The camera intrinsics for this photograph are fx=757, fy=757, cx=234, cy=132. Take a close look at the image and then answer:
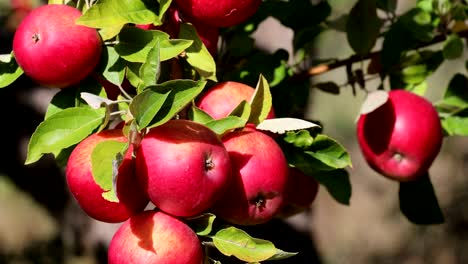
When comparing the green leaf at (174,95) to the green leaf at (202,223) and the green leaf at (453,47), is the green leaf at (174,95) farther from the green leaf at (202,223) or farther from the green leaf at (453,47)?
the green leaf at (453,47)

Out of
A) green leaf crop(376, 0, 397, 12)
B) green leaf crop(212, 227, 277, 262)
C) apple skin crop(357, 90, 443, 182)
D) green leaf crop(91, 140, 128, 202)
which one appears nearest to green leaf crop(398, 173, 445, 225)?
apple skin crop(357, 90, 443, 182)

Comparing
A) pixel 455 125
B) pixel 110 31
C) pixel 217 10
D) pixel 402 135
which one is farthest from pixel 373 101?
pixel 110 31

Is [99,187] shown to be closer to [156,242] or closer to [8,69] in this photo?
[156,242]

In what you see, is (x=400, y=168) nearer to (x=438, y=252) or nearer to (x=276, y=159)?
(x=276, y=159)

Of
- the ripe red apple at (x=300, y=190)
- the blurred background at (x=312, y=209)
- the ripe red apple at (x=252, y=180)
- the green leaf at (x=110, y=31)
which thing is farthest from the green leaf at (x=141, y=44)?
the blurred background at (x=312, y=209)

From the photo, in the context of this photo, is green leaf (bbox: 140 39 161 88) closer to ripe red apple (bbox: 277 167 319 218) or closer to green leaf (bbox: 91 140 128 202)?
green leaf (bbox: 91 140 128 202)

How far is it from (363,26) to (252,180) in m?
0.47

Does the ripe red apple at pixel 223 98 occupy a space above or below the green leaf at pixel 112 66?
below

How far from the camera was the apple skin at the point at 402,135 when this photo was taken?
114cm

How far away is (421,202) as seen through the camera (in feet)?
4.12

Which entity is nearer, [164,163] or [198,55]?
[164,163]

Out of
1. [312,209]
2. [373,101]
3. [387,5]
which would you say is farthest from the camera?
[312,209]

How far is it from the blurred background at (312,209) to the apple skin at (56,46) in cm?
55

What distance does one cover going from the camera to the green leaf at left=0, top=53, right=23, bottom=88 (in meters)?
0.95
